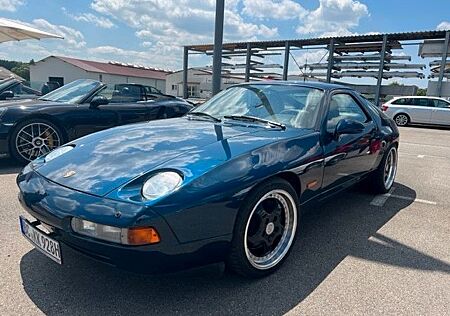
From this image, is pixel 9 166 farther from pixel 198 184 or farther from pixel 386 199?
pixel 386 199

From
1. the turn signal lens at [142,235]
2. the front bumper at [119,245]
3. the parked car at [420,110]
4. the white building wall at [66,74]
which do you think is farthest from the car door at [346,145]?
the white building wall at [66,74]

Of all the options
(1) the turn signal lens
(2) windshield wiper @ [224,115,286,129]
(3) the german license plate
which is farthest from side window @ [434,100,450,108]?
(3) the german license plate

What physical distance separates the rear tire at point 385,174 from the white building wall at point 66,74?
42468 mm

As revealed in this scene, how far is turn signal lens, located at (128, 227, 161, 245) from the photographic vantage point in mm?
1833

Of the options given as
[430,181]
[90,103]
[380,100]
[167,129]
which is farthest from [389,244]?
[380,100]

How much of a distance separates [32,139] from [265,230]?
169 inches

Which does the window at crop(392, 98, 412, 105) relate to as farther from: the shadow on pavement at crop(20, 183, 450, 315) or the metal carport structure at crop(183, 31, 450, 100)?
the shadow on pavement at crop(20, 183, 450, 315)

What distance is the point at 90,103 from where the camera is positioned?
A: 582 cm

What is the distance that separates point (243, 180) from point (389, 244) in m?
1.70

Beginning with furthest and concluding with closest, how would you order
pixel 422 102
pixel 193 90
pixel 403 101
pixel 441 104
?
pixel 193 90
pixel 403 101
pixel 422 102
pixel 441 104

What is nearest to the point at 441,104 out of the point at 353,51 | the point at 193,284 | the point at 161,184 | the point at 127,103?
the point at 353,51

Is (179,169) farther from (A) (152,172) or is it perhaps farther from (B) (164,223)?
(B) (164,223)

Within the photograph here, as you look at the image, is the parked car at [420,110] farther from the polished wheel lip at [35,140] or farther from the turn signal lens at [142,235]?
the turn signal lens at [142,235]

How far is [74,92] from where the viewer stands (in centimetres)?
613
